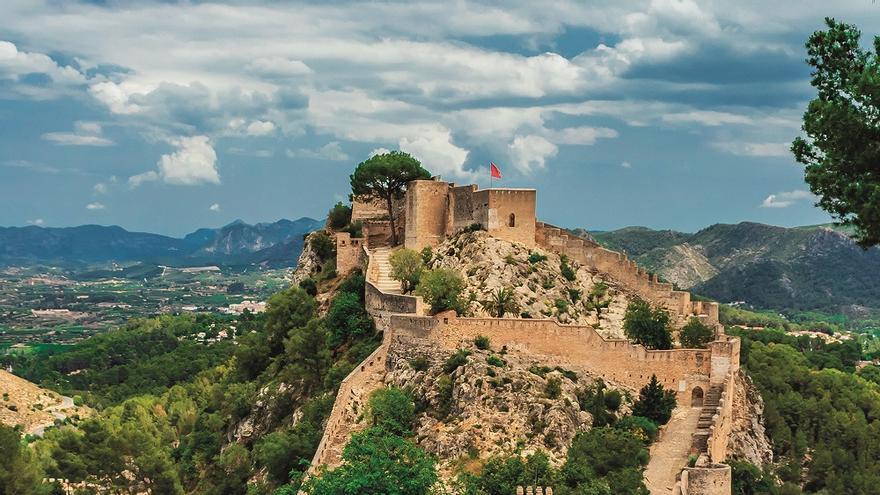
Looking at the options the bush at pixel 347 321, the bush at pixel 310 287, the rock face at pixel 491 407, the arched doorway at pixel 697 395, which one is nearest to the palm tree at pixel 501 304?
the rock face at pixel 491 407

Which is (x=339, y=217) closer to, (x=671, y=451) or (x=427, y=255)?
(x=427, y=255)

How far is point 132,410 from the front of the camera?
88188 millimetres

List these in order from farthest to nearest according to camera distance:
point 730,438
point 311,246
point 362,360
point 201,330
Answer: point 201,330 < point 311,246 < point 362,360 < point 730,438

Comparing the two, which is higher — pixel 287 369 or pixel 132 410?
pixel 287 369

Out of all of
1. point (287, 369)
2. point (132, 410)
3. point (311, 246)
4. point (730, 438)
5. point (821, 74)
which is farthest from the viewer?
point (132, 410)

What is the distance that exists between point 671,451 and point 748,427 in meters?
11.2

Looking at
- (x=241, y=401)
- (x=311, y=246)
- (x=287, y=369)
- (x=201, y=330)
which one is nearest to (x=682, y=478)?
(x=287, y=369)

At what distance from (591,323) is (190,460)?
89.2 feet

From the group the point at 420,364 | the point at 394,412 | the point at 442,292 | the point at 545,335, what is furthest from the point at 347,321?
the point at 545,335

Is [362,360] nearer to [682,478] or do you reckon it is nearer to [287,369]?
[287,369]

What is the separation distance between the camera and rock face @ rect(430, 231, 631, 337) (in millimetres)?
50188

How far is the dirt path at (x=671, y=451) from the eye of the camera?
1486 inches

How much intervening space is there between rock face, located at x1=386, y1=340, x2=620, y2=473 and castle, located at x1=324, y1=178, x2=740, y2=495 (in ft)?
3.88

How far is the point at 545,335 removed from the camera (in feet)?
146
